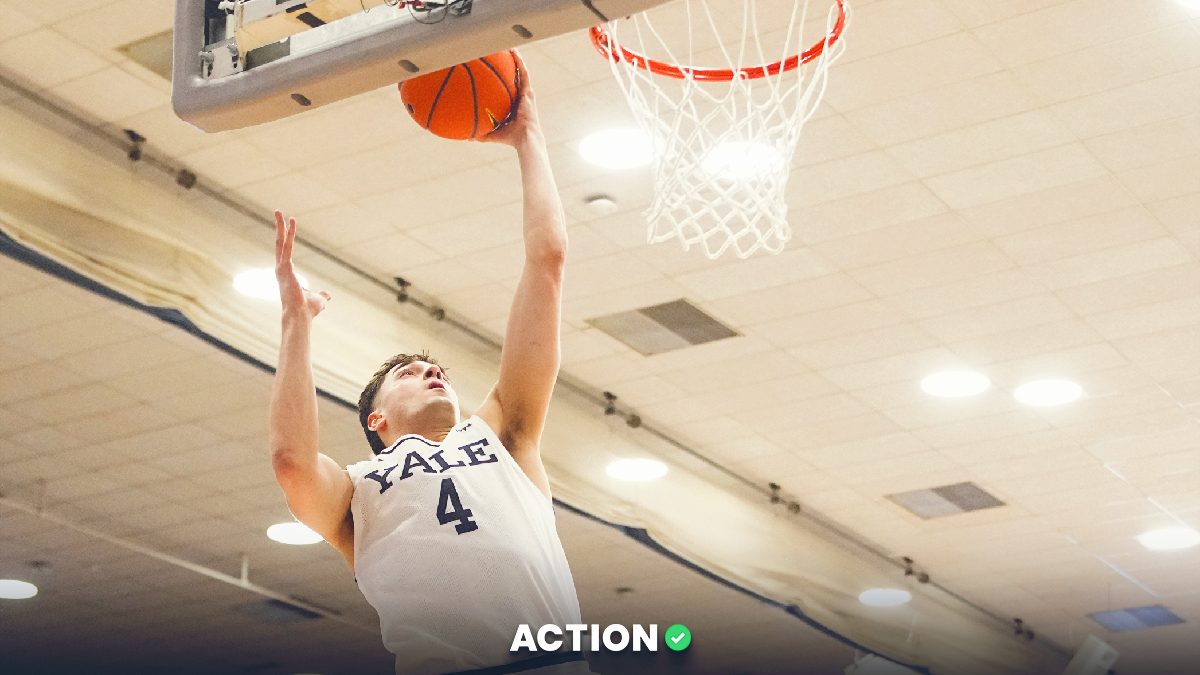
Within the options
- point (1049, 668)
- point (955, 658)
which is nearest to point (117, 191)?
point (955, 658)

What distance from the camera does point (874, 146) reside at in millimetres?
5535

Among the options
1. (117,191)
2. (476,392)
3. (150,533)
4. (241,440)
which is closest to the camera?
(117,191)

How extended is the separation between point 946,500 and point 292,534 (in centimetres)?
417

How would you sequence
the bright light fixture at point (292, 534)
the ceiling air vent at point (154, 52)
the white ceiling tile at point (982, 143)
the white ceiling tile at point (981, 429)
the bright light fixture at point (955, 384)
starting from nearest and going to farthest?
the ceiling air vent at point (154, 52) < the white ceiling tile at point (982, 143) < the bright light fixture at point (955, 384) < the white ceiling tile at point (981, 429) < the bright light fixture at point (292, 534)

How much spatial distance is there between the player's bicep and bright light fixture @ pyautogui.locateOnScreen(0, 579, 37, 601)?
28.8ft

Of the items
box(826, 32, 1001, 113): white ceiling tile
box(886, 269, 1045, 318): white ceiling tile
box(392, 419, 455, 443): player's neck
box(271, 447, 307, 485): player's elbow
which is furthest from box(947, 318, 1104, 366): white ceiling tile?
box(271, 447, 307, 485): player's elbow

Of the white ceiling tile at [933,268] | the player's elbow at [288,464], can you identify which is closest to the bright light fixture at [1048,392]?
the white ceiling tile at [933,268]

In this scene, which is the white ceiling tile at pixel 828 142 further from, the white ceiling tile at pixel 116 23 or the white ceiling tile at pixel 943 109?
the white ceiling tile at pixel 116 23

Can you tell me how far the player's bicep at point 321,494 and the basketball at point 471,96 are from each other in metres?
0.84

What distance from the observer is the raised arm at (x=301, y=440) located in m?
2.24

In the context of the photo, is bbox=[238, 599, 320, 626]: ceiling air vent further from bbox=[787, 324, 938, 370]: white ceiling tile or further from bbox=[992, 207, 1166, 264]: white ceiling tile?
bbox=[992, 207, 1166, 264]: white ceiling tile

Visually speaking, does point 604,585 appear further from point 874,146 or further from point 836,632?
point 874,146

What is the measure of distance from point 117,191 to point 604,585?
5.86 metres

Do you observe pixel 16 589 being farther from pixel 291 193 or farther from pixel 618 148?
pixel 618 148
